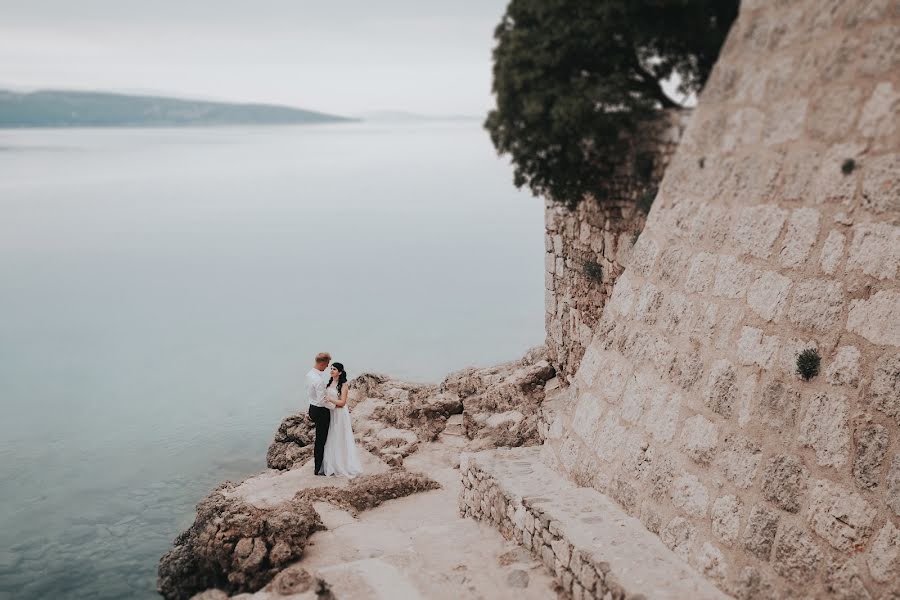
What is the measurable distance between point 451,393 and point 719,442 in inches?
343

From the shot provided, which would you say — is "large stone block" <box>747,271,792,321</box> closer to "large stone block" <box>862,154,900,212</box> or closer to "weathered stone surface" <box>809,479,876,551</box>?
"large stone block" <box>862,154,900,212</box>

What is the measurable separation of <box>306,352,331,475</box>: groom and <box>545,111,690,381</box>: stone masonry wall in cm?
331

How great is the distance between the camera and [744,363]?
5539 mm

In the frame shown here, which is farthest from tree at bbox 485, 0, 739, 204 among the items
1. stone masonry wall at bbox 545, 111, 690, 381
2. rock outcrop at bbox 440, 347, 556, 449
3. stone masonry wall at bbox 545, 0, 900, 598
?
rock outcrop at bbox 440, 347, 556, 449

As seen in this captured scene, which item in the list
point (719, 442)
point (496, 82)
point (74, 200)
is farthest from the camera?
Result: point (74, 200)

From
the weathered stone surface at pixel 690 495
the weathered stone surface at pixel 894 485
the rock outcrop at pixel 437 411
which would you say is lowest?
the rock outcrop at pixel 437 411

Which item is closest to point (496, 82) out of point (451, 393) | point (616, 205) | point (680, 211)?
point (616, 205)

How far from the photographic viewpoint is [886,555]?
435 centimetres

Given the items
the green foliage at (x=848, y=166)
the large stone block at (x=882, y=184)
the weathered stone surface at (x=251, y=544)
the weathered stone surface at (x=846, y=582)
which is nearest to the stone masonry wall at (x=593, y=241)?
the green foliage at (x=848, y=166)

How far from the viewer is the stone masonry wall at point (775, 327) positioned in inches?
182

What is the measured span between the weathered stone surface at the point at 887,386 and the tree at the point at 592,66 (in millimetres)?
3590

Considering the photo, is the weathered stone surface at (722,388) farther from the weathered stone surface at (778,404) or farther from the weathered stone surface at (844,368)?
the weathered stone surface at (844,368)

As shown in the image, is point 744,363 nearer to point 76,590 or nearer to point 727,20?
point 727,20

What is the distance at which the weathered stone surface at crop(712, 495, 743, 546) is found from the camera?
5254mm
